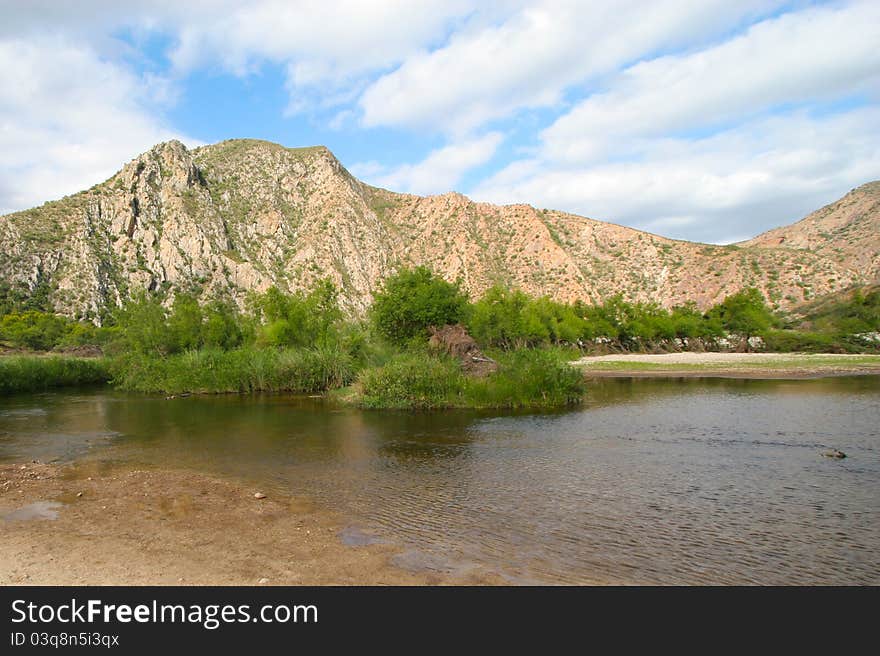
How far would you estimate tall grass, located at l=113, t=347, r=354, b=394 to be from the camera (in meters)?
38.9

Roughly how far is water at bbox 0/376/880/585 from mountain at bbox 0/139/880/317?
248ft

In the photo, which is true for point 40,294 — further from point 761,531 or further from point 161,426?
point 761,531

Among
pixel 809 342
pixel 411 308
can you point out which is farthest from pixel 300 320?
pixel 809 342

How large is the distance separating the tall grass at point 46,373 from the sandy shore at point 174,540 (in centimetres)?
3388

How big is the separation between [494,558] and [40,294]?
102252mm

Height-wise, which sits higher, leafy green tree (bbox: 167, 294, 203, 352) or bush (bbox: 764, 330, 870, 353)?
leafy green tree (bbox: 167, 294, 203, 352)

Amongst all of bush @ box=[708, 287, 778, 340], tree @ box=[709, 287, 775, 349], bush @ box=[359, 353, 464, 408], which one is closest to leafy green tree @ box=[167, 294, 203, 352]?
bush @ box=[359, 353, 464, 408]

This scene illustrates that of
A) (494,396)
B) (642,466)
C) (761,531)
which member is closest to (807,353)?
(494,396)

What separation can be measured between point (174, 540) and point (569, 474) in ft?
31.0

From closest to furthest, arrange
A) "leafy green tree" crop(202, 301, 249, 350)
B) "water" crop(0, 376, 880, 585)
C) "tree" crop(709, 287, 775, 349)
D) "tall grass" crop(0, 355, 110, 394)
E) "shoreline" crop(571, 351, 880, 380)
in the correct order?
"water" crop(0, 376, 880, 585) → "tall grass" crop(0, 355, 110, 394) → "shoreline" crop(571, 351, 880, 380) → "leafy green tree" crop(202, 301, 249, 350) → "tree" crop(709, 287, 775, 349)

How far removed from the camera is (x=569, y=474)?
47.5 ft

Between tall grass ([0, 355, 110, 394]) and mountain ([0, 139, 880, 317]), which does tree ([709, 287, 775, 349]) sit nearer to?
mountain ([0, 139, 880, 317])

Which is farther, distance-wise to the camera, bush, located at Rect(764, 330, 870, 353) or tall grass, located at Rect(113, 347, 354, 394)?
bush, located at Rect(764, 330, 870, 353)

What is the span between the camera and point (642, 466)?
1528 centimetres
